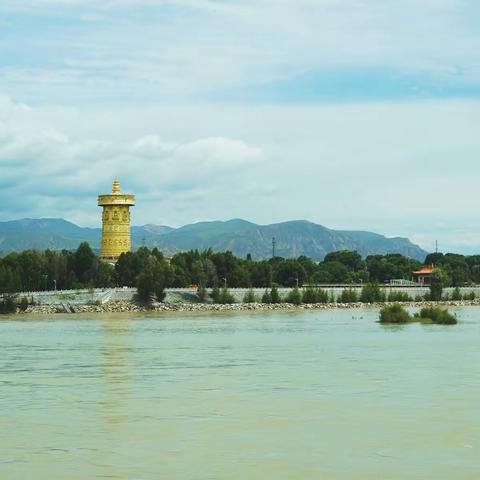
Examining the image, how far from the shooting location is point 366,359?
4256cm

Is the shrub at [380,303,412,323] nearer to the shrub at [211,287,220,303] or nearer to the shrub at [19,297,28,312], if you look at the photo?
the shrub at [19,297,28,312]

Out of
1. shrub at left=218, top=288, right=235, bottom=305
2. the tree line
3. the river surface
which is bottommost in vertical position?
the river surface

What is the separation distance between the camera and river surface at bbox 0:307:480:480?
2052 centimetres

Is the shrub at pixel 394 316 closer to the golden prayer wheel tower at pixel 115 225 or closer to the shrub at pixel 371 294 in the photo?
the shrub at pixel 371 294

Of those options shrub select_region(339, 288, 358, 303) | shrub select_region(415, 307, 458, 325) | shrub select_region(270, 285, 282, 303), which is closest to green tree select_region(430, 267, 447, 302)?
shrub select_region(339, 288, 358, 303)

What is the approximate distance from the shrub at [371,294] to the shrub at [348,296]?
36.8 inches

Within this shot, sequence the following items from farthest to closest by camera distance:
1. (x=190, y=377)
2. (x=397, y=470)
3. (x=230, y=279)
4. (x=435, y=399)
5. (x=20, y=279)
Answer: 1. (x=230, y=279)
2. (x=20, y=279)
3. (x=190, y=377)
4. (x=435, y=399)
5. (x=397, y=470)

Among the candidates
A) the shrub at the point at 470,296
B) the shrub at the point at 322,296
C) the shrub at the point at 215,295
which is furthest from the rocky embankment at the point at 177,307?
the shrub at the point at 470,296

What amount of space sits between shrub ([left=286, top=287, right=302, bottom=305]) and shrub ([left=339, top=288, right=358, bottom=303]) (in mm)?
5799

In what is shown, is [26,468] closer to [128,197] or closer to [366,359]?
[366,359]

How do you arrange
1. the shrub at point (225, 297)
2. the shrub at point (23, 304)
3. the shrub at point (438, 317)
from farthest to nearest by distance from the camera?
1. the shrub at point (225, 297)
2. the shrub at point (23, 304)
3. the shrub at point (438, 317)

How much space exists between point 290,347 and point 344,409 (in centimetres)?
2361

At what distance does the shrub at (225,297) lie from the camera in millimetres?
121562

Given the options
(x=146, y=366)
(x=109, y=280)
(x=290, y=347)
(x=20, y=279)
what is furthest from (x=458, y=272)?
→ (x=146, y=366)
